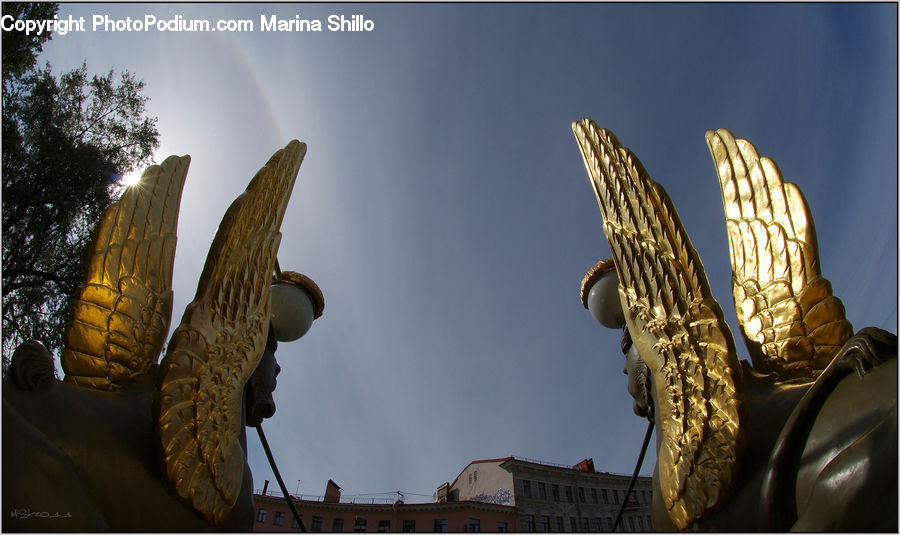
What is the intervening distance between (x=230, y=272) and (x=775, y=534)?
3.45 metres

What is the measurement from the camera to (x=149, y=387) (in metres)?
3.08

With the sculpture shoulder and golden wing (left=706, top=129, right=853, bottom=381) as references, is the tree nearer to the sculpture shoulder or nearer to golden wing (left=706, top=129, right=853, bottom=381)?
the sculpture shoulder

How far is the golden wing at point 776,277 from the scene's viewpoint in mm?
2982

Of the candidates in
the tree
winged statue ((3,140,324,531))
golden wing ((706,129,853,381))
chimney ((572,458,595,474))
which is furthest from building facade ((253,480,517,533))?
golden wing ((706,129,853,381))

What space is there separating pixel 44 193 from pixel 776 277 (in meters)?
9.44

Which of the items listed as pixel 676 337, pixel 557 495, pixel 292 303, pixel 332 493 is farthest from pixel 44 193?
pixel 557 495

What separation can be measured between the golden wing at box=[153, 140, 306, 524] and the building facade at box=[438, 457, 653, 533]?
20817mm

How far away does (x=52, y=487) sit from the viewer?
199 centimetres

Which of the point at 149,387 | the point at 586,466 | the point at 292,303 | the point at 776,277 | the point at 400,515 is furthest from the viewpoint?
the point at 586,466

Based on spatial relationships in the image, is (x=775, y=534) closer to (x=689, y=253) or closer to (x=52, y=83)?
(x=689, y=253)

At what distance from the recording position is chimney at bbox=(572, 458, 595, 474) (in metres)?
24.2

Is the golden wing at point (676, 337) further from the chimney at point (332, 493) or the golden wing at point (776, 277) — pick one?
the chimney at point (332, 493)

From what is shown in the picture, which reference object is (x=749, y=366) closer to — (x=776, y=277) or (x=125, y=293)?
(x=776, y=277)

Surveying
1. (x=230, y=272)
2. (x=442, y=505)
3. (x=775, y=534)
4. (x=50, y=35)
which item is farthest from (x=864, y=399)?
(x=442, y=505)
